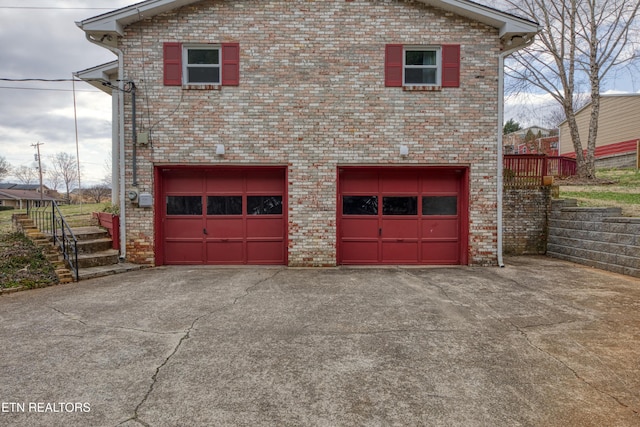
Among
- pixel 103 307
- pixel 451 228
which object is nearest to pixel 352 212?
pixel 451 228

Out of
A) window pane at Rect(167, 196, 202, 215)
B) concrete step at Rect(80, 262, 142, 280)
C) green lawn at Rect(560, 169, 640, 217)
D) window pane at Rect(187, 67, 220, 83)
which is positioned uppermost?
window pane at Rect(187, 67, 220, 83)

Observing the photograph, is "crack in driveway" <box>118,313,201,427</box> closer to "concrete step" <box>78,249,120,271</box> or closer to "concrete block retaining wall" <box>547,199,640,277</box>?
"concrete step" <box>78,249,120,271</box>

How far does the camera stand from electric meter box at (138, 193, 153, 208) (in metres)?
8.34

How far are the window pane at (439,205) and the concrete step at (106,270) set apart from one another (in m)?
7.32

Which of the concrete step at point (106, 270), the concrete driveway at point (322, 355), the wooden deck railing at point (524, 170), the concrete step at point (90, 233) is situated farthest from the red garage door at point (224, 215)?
the wooden deck railing at point (524, 170)

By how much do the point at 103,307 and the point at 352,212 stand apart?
18.7 feet

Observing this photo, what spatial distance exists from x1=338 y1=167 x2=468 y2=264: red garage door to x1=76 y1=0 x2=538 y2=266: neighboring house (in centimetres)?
34

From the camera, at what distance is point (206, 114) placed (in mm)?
8383

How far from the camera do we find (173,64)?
27.4ft

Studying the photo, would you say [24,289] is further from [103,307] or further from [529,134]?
[529,134]

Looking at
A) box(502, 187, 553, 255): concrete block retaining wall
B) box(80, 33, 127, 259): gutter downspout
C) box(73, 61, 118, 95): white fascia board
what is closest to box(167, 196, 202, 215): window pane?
box(80, 33, 127, 259): gutter downspout

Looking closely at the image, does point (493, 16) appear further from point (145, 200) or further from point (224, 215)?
point (145, 200)

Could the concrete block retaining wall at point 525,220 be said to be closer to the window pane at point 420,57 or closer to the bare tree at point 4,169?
the window pane at point 420,57

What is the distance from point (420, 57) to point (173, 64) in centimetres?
611
